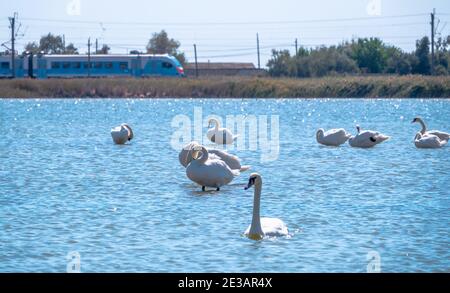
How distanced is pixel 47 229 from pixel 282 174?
29.5 feet

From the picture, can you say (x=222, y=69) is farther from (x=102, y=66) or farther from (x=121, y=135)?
(x=121, y=135)

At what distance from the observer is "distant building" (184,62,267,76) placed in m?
135

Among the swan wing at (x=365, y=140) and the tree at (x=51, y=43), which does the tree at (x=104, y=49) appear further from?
the swan wing at (x=365, y=140)

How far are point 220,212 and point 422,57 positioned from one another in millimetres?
95644

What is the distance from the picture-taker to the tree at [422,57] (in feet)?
356

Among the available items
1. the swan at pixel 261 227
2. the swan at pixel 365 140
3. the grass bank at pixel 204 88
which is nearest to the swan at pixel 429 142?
the swan at pixel 365 140

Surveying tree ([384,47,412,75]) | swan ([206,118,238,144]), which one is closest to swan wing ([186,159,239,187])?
swan ([206,118,238,144])

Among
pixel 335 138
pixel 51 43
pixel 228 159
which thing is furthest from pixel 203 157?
pixel 51 43

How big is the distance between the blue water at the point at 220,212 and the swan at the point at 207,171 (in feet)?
0.79

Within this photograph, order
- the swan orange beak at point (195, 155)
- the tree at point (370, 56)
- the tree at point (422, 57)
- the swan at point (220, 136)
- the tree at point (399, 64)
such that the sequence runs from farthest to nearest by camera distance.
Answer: the tree at point (370, 56)
the tree at point (399, 64)
the tree at point (422, 57)
the swan at point (220, 136)
the swan orange beak at point (195, 155)

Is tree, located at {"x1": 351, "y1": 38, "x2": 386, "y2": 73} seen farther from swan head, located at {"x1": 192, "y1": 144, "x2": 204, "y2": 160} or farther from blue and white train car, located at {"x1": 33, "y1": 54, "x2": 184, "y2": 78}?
swan head, located at {"x1": 192, "y1": 144, "x2": 204, "y2": 160}

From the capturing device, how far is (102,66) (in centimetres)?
9606

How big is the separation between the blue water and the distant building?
10343cm
